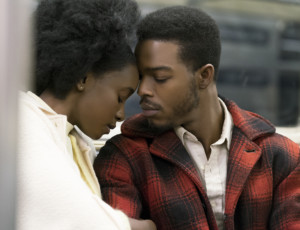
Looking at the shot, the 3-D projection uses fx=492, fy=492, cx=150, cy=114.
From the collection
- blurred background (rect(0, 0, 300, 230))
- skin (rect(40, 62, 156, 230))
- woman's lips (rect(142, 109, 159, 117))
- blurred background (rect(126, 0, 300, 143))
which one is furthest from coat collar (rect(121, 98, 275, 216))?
blurred background (rect(126, 0, 300, 143))

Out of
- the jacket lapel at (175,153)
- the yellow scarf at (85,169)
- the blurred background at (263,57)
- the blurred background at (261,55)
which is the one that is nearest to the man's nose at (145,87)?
the jacket lapel at (175,153)

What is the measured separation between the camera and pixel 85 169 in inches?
68.5

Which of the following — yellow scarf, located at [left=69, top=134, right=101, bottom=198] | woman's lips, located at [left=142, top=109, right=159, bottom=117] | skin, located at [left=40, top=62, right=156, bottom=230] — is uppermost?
skin, located at [left=40, top=62, right=156, bottom=230]

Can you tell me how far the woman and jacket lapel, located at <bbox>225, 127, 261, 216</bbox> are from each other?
350 mm

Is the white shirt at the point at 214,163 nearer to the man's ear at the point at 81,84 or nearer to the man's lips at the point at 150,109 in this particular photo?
the man's lips at the point at 150,109

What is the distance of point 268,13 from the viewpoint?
12.4 feet

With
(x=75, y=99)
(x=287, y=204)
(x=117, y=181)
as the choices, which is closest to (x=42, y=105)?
(x=75, y=99)

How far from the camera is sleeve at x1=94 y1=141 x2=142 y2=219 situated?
1.79 metres

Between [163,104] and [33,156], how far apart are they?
2.19 feet

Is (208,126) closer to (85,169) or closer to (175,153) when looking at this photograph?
(175,153)

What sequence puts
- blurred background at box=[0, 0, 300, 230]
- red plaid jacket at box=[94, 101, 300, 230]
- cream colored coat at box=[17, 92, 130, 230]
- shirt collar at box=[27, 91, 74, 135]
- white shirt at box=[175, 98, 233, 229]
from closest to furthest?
cream colored coat at box=[17, 92, 130, 230] < shirt collar at box=[27, 91, 74, 135] < red plaid jacket at box=[94, 101, 300, 230] < white shirt at box=[175, 98, 233, 229] < blurred background at box=[0, 0, 300, 230]

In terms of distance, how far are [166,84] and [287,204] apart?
0.68 metres

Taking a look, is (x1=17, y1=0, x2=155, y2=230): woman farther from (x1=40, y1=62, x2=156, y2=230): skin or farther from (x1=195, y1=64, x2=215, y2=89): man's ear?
(x1=195, y1=64, x2=215, y2=89): man's ear

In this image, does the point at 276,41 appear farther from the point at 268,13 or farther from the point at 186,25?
the point at 186,25
